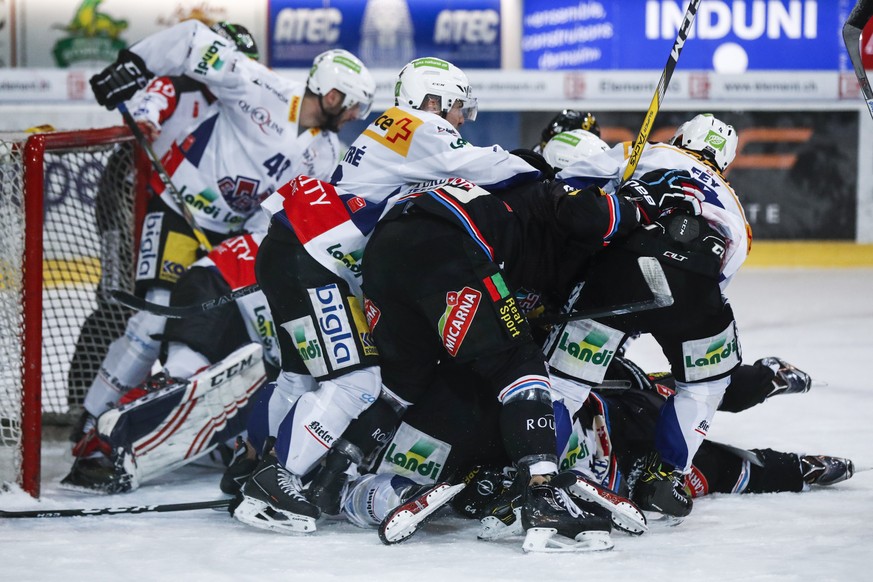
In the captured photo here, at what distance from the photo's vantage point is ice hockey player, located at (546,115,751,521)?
2939mm

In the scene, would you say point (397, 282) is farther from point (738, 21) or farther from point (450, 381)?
point (738, 21)

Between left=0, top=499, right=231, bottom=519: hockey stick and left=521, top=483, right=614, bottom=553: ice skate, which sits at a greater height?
left=521, top=483, right=614, bottom=553: ice skate

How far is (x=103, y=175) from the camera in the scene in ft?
13.2

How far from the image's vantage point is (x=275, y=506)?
282cm

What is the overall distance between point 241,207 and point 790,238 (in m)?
4.99

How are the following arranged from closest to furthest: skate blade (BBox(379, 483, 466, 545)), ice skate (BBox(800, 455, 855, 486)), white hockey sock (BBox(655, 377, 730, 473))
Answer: skate blade (BBox(379, 483, 466, 545)), white hockey sock (BBox(655, 377, 730, 473)), ice skate (BBox(800, 455, 855, 486))

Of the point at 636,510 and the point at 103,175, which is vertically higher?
the point at 103,175

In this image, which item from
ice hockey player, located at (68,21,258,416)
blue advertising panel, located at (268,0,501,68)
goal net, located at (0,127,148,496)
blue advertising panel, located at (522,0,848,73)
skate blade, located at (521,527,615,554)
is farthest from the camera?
blue advertising panel, located at (268,0,501,68)

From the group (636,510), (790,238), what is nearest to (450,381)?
(636,510)

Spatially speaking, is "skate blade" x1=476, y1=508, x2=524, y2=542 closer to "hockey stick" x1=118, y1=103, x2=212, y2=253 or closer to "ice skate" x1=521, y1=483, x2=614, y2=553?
"ice skate" x1=521, y1=483, x2=614, y2=553

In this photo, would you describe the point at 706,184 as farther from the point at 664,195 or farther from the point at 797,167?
the point at 797,167

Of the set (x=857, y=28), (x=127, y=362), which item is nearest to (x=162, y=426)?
(x=127, y=362)

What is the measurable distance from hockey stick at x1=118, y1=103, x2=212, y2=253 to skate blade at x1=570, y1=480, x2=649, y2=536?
1678 mm

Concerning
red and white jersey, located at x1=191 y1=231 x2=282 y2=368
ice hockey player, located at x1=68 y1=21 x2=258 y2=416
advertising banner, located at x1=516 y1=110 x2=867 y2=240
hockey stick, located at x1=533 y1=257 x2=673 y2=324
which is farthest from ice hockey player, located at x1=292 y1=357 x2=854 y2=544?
advertising banner, located at x1=516 y1=110 x2=867 y2=240
